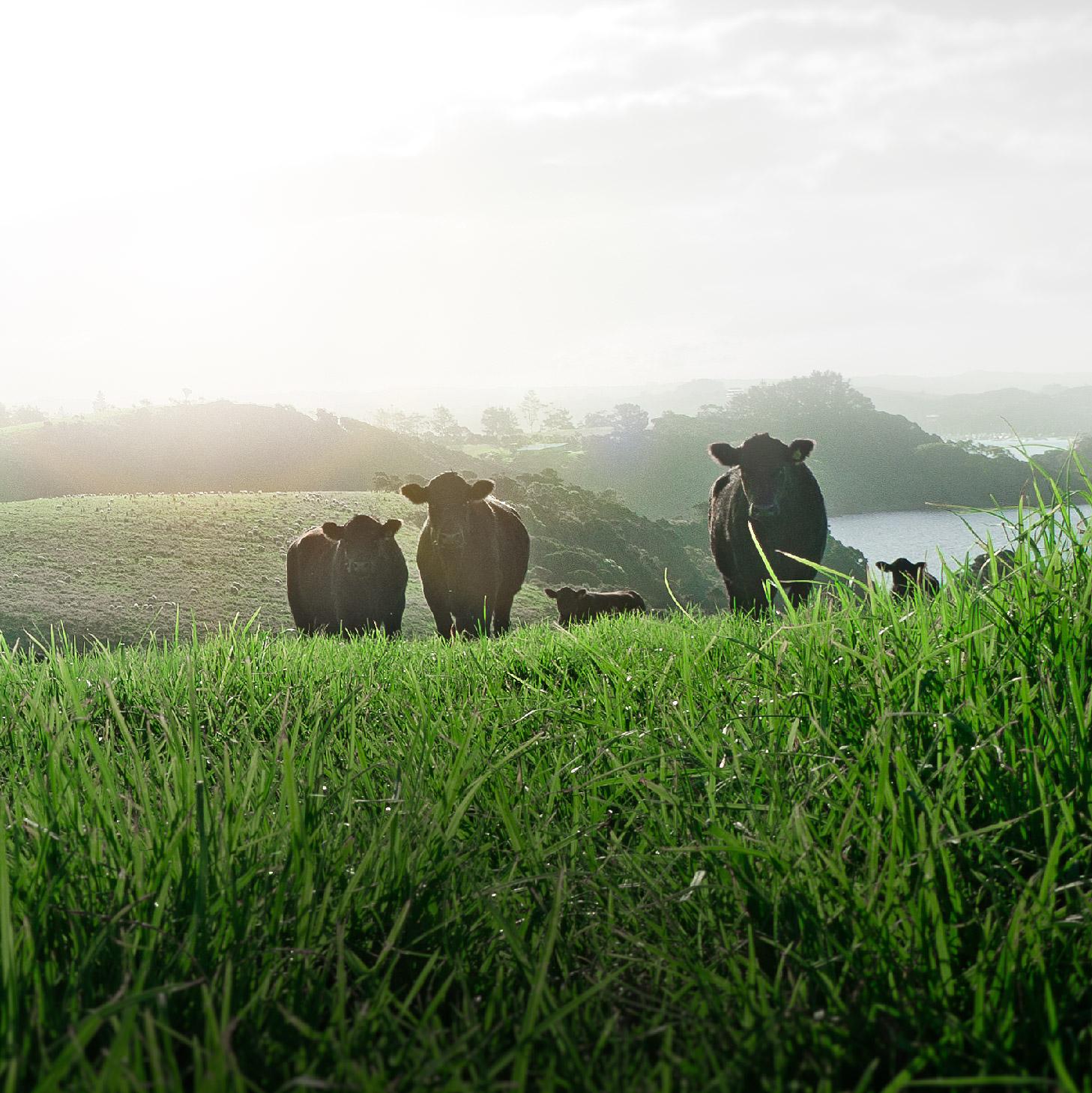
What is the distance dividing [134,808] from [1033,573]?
2555mm

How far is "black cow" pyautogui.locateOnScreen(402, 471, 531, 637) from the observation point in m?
12.1

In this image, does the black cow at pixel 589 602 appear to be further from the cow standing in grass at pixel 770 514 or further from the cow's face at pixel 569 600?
the cow standing in grass at pixel 770 514

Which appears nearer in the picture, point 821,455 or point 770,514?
point 770,514

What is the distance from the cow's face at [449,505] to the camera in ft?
39.5

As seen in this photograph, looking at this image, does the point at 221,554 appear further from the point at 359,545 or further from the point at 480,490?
the point at 480,490

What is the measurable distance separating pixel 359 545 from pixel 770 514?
19.3 feet

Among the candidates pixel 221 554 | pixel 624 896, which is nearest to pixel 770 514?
pixel 624 896

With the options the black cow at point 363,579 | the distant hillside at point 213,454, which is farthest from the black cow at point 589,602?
the distant hillside at point 213,454

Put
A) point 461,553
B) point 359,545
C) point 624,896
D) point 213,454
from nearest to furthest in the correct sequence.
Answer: point 624,896
point 461,553
point 359,545
point 213,454

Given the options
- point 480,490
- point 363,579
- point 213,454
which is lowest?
point 363,579

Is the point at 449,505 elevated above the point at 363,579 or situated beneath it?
elevated above

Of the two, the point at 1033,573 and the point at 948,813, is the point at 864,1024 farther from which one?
the point at 1033,573

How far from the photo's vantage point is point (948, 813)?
1.69 metres

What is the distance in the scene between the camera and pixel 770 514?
1047cm
